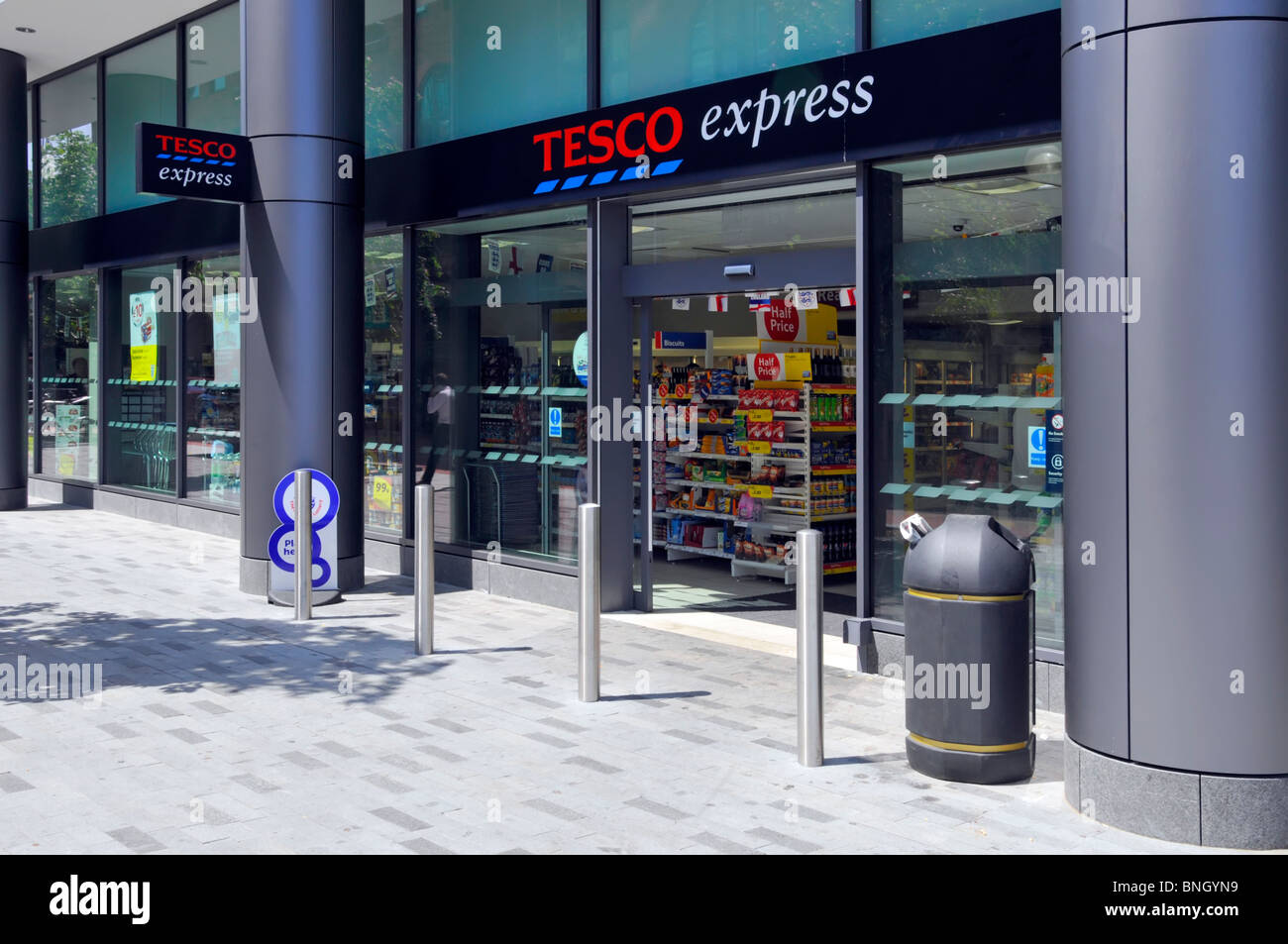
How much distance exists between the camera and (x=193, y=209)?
14195mm

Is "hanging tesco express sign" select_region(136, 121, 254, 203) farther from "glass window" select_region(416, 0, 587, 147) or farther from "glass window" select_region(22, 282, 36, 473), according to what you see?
"glass window" select_region(22, 282, 36, 473)

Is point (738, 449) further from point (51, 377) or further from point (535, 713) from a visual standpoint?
point (51, 377)

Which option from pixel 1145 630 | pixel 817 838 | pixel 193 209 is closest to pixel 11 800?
pixel 817 838

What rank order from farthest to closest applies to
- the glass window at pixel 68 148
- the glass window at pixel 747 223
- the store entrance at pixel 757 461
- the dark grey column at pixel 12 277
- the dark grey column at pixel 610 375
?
the glass window at pixel 68 148, the dark grey column at pixel 12 277, the store entrance at pixel 757 461, the dark grey column at pixel 610 375, the glass window at pixel 747 223

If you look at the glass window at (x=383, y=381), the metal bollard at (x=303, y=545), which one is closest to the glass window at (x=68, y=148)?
the glass window at (x=383, y=381)

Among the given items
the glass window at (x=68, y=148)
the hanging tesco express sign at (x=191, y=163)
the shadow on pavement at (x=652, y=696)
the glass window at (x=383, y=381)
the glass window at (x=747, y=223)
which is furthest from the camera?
→ the glass window at (x=68, y=148)

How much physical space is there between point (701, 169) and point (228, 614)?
479cm

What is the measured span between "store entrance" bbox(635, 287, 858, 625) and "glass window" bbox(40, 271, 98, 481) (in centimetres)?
860

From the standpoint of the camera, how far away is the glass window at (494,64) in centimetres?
1027

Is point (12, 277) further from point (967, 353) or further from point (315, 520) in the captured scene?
point (967, 353)

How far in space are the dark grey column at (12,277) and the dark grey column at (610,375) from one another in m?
10.5

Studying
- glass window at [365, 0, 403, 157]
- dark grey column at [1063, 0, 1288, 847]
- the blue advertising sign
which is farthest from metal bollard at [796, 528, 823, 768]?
glass window at [365, 0, 403, 157]

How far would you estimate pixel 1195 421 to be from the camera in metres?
4.75

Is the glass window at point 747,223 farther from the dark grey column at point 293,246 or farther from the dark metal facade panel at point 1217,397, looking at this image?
the dark metal facade panel at point 1217,397
